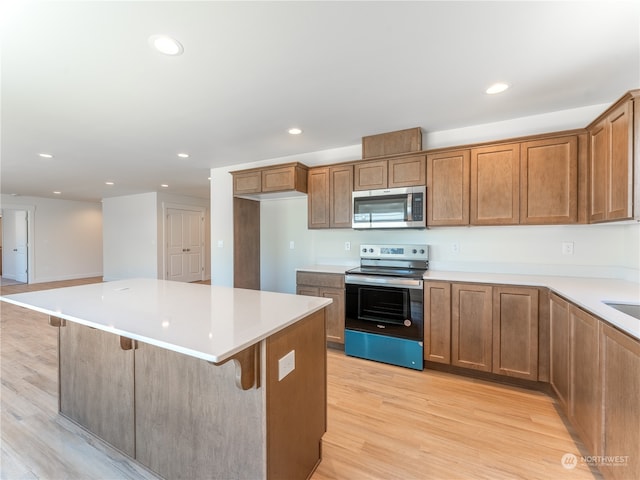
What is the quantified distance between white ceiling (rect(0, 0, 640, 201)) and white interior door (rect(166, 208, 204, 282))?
4.02 m

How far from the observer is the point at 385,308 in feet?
9.09

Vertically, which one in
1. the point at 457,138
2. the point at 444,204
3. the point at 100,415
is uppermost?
the point at 457,138

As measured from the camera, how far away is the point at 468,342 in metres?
2.44

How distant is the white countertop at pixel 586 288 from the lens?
1.36m

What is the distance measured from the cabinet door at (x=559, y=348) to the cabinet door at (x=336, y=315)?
1.75 m

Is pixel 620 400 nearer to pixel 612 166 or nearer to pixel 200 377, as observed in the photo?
pixel 612 166

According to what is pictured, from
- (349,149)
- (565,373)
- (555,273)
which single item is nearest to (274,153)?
(349,149)

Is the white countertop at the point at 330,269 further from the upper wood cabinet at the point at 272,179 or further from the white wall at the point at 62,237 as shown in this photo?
the white wall at the point at 62,237

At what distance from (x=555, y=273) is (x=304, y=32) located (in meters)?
2.86

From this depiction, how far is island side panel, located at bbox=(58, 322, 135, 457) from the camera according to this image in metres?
1.57

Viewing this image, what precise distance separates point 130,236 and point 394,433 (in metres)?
7.80

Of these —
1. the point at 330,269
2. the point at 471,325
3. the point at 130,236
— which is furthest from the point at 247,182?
the point at 130,236

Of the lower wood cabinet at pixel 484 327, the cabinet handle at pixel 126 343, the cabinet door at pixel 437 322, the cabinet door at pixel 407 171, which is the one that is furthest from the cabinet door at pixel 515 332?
the cabinet handle at pixel 126 343

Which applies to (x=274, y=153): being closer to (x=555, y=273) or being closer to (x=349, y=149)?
(x=349, y=149)
